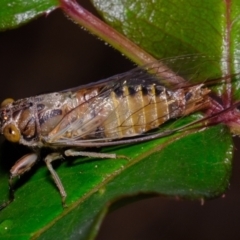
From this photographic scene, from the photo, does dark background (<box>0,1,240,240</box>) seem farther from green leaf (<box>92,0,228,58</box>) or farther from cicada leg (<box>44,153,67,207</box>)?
green leaf (<box>92,0,228,58</box>)

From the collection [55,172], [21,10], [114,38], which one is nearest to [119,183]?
[55,172]

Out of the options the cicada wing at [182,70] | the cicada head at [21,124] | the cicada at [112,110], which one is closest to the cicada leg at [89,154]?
the cicada at [112,110]

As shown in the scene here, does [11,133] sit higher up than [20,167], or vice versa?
[11,133]

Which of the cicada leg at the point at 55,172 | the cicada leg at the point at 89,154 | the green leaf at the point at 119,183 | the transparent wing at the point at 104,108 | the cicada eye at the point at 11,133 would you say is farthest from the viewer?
the cicada eye at the point at 11,133

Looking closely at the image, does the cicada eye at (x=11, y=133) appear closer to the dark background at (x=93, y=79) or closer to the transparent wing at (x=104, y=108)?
the transparent wing at (x=104, y=108)

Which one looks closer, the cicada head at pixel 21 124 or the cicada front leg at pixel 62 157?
the cicada front leg at pixel 62 157

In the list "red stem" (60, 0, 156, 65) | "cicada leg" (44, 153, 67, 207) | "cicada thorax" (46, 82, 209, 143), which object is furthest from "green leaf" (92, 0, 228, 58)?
"cicada leg" (44, 153, 67, 207)

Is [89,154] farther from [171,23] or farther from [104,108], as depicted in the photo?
[171,23]
